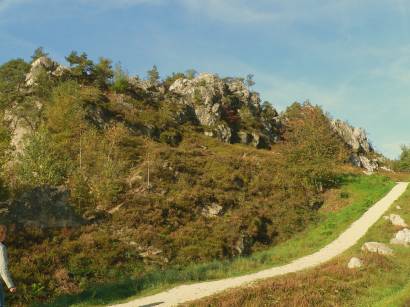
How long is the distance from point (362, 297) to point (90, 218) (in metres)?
18.8

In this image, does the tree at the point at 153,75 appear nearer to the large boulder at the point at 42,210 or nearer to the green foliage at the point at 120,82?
the green foliage at the point at 120,82

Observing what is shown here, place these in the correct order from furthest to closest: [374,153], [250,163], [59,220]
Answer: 1. [374,153]
2. [250,163]
3. [59,220]

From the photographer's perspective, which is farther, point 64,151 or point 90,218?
point 64,151

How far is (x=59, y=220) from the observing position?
25.7 metres

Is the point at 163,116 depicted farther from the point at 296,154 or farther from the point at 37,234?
the point at 37,234

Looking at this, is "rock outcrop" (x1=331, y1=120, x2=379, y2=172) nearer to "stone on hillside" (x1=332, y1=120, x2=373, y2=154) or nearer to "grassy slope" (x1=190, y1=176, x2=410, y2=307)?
"stone on hillside" (x1=332, y1=120, x2=373, y2=154)

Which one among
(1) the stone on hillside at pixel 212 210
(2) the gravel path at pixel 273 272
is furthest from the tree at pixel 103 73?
(2) the gravel path at pixel 273 272

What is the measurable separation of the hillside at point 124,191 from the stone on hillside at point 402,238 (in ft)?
30.6

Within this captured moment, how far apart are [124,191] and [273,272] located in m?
18.0

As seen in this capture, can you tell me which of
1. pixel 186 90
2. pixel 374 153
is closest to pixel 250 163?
pixel 186 90

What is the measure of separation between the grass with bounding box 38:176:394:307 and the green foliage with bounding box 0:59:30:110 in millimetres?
52014

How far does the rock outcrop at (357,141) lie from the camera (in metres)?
97.6

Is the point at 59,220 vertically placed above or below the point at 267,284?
above

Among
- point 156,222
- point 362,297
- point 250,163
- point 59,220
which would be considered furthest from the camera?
point 250,163
